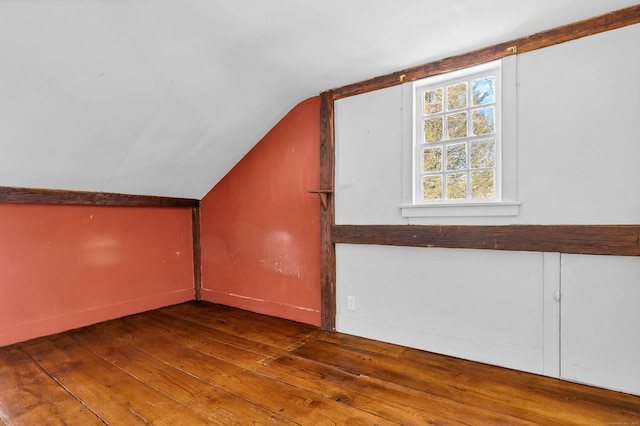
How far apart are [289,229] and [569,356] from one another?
7.91 feet

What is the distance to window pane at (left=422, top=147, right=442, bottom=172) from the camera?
8.49 feet

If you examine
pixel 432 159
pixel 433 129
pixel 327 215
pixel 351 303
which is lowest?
pixel 351 303

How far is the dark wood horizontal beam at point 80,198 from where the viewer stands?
275 cm

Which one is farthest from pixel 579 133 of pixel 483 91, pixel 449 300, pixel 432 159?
pixel 449 300

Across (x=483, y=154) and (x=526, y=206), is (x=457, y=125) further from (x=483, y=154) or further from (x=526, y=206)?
(x=526, y=206)

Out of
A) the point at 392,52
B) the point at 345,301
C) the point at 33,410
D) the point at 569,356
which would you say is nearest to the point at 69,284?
the point at 33,410

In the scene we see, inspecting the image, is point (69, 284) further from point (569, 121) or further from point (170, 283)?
point (569, 121)

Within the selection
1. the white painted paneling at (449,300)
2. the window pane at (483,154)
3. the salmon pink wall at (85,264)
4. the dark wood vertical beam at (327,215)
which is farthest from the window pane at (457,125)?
the salmon pink wall at (85,264)

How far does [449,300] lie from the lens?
2504mm

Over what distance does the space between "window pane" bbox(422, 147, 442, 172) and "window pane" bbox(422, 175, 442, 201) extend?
67 millimetres

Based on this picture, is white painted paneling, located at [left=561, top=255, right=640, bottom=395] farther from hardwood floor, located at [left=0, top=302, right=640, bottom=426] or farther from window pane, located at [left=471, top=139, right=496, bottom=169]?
window pane, located at [left=471, top=139, right=496, bottom=169]

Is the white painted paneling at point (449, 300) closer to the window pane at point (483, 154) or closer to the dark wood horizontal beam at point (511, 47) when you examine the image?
the window pane at point (483, 154)

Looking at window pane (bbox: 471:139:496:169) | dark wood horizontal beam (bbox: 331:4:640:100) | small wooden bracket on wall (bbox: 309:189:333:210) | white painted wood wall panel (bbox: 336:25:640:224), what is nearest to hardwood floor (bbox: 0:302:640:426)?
white painted wood wall panel (bbox: 336:25:640:224)

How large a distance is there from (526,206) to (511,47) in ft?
3.50
